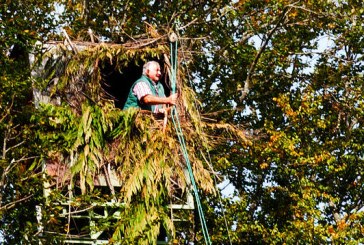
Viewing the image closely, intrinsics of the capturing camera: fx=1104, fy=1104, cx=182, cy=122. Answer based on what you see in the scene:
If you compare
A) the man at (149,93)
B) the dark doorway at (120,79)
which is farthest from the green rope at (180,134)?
the dark doorway at (120,79)

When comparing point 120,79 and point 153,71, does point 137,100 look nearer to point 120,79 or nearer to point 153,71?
point 153,71

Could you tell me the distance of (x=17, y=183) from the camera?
11914 mm

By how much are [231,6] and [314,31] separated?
5.41 feet

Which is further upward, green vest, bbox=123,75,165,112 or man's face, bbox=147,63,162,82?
man's face, bbox=147,63,162,82

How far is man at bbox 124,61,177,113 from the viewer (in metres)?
13.0

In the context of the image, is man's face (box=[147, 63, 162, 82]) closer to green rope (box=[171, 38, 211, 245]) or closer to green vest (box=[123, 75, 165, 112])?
green vest (box=[123, 75, 165, 112])

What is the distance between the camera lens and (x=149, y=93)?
43.5 feet

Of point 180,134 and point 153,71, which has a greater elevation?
point 153,71

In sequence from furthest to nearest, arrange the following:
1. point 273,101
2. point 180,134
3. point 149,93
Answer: point 273,101 < point 149,93 < point 180,134

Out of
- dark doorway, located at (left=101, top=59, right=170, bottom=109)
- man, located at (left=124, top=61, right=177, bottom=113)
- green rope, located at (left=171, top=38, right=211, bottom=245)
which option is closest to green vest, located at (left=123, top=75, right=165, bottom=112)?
man, located at (left=124, top=61, right=177, bottom=113)

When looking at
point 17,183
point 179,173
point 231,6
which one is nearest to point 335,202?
point 231,6

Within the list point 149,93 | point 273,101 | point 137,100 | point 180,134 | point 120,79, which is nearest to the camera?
point 180,134

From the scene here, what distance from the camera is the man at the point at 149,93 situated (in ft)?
42.8

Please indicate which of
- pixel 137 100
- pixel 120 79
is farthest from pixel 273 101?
pixel 137 100
